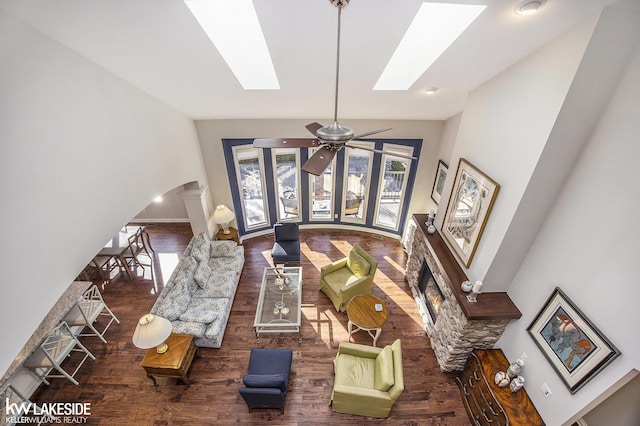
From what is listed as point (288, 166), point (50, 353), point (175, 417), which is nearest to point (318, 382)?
point (175, 417)

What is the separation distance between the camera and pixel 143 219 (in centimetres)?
726

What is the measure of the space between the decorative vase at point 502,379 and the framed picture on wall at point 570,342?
1.93 feet

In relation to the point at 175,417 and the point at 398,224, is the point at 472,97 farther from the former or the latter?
the point at 175,417

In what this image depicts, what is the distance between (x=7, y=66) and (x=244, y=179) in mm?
4456

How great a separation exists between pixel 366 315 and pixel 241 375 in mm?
2118

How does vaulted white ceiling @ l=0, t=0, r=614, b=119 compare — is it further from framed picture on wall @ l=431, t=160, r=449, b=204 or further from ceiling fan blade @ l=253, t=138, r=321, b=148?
framed picture on wall @ l=431, t=160, r=449, b=204

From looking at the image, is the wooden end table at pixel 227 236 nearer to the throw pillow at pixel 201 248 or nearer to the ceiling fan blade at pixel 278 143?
the throw pillow at pixel 201 248

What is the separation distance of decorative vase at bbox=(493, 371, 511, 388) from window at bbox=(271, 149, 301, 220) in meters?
5.10

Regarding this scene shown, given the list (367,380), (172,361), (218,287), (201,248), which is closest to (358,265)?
(367,380)

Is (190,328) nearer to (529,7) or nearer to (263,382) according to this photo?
(263,382)

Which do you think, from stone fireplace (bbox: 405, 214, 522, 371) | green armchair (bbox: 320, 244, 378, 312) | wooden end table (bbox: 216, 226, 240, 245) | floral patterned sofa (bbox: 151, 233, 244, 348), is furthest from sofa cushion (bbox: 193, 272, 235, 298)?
stone fireplace (bbox: 405, 214, 522, 371)

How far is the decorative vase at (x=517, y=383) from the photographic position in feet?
9.71

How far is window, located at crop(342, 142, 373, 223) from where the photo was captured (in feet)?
20.5

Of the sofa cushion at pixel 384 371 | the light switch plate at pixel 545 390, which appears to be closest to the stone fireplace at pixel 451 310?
the light switch plate at pixel 545 390
